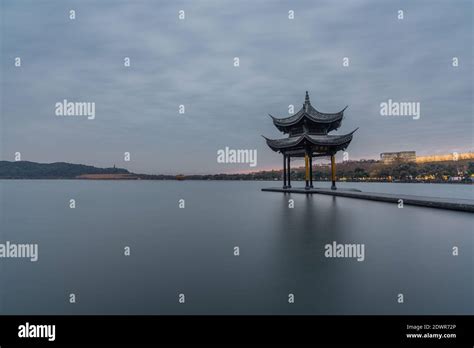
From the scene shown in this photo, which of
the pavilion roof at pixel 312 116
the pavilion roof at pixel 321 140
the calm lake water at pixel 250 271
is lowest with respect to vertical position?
the calm lake water at pixel 250 271

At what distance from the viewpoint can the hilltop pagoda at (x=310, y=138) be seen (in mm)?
34625

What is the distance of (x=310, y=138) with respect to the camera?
111ft

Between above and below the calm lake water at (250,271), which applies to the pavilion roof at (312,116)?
above

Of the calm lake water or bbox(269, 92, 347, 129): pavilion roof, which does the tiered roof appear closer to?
bbox(269, 92, 347, 129): pavilion roof

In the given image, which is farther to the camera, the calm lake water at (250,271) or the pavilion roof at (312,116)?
the pavilion roof at (312,116)

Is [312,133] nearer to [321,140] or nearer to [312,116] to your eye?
[312,116]

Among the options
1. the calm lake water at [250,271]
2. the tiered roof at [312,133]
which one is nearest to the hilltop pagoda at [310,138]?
the tiered roof at [312,133]

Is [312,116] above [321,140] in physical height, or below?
above

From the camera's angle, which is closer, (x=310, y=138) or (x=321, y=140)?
(x=310, y=138)

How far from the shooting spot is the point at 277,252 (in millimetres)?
11141

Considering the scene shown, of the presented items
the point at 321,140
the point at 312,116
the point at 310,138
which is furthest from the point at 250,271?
the point at 312,116

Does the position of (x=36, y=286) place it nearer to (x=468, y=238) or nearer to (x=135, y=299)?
(x=135, y=299)

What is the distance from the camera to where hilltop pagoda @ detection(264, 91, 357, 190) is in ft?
114

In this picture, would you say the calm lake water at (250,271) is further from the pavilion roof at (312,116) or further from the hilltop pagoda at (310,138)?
the pavilion roof at (312,116)
